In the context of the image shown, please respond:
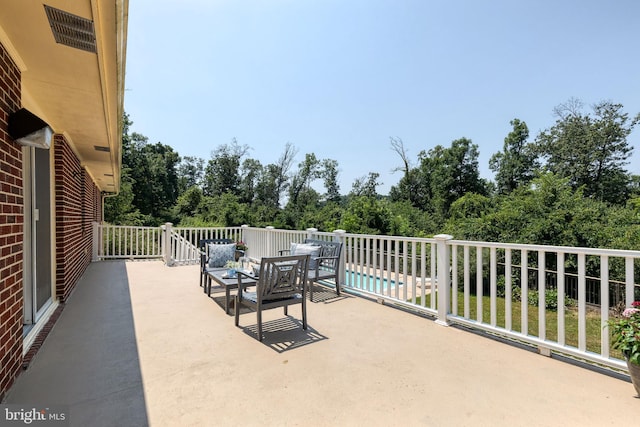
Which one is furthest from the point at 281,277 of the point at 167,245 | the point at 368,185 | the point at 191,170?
the point at 191,170

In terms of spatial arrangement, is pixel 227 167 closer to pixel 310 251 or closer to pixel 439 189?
pixel 439 189

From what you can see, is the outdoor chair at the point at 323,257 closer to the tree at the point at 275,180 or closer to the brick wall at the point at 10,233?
the brick wall at the point at 10,233

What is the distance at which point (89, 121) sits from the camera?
4.03 m

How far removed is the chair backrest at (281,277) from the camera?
3.12 meters

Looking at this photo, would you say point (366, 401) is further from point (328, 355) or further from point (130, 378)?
point (130, 378)

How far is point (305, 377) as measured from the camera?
7.78 feet

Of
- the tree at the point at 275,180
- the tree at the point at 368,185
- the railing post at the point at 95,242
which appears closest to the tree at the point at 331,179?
the tree at the point at 368,185

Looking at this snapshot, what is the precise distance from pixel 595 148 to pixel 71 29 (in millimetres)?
25146

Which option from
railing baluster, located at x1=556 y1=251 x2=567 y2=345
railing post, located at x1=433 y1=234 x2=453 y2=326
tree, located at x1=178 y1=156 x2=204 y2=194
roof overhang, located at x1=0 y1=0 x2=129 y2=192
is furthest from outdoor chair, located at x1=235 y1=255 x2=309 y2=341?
tree, located at x1=178 y1=156 x2=204 y2=194

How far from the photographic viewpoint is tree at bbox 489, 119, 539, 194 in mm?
21656

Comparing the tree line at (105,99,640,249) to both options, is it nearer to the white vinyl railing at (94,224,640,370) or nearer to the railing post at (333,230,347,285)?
the white vinyl railing at (94,224,640,370)

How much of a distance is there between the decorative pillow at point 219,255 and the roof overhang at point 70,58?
7.66ft

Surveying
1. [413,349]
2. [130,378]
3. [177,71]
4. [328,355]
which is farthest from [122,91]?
[177,71]

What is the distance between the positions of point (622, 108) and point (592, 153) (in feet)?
9.73
